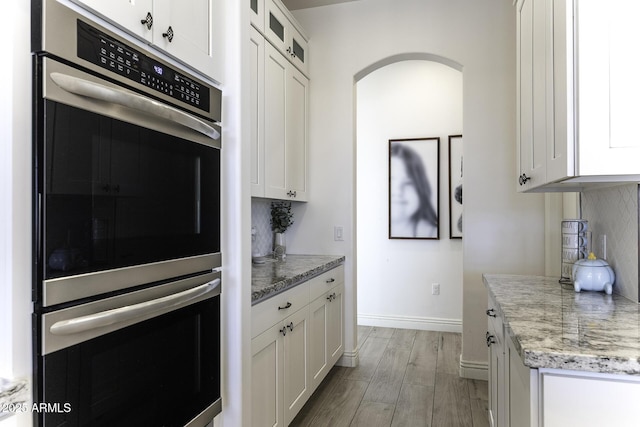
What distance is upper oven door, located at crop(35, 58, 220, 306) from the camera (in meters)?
0.85

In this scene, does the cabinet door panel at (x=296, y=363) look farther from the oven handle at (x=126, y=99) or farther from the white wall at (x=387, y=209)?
the white wall at (x=387, y=209)

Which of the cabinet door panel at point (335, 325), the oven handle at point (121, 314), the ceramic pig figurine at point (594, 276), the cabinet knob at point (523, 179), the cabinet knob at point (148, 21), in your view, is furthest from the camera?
the cabinet door panel at point (335, 325)

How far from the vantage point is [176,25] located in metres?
1.30

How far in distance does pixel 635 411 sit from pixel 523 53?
1610 mm

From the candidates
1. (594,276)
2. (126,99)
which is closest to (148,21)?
(126,99)

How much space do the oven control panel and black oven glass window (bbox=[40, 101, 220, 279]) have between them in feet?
0.46

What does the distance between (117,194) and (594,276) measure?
1.77m

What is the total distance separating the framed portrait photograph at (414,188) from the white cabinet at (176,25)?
3081 mm

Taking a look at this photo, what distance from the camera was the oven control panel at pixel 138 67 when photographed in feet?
3.16

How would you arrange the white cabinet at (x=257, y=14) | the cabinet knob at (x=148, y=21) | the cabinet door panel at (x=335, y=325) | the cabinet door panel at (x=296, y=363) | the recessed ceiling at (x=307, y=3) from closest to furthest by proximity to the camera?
the cabinet knob at (x=148, y=21), the cabinet door panel at (x=296, y=363), the white cabinet at (x=257, y=14), the cabinet door panel at (x=335, y=325), the recessed ceiling at (x=307, y=3)

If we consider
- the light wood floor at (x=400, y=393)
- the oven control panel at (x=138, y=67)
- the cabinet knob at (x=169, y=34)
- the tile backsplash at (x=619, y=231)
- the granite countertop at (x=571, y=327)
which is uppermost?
the cabinet knob at (x=169, y=34)

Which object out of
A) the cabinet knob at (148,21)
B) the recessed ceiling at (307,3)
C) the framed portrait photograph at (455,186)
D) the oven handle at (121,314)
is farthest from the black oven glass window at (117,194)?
the framed portrait photograph at (455,186)

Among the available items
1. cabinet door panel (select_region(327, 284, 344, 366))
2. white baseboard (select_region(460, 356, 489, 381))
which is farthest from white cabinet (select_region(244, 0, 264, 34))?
white baseboard (select_region(460, 356, 489, 381))

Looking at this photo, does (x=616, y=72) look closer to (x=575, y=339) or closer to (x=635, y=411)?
(x=575, y=339)
